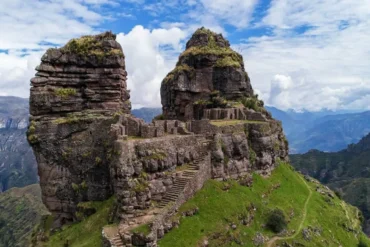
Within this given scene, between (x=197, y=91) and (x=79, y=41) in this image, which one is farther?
(x=197, y=91)

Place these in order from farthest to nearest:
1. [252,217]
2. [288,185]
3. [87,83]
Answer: [288,185] → [87,83] → [252,217]

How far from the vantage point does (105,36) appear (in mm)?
47781

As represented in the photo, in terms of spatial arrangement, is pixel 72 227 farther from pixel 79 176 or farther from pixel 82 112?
pixel 82 112

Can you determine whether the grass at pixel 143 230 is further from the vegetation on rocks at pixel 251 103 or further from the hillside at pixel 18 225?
the hillside at pixel 18 225

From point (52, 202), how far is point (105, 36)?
70.7 feet

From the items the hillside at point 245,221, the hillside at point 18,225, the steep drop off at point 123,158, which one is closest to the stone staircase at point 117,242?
the steep drop off at point 123,158

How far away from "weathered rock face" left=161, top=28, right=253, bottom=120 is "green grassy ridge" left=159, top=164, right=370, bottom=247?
20.6 m

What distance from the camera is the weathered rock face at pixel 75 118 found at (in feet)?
137

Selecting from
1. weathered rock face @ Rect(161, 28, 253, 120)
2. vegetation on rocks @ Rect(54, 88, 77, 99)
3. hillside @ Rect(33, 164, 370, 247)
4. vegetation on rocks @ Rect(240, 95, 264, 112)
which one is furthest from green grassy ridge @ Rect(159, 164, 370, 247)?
weathered rock face @ Rect(161, 28, 253, 120)

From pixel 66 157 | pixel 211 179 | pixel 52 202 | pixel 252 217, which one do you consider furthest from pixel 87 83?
pixel 252 217

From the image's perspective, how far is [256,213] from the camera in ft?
127

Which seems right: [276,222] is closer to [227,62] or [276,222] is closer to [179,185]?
[179,185]

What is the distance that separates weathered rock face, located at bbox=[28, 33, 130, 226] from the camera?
41.8 m

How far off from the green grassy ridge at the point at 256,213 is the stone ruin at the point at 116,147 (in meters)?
1.41
